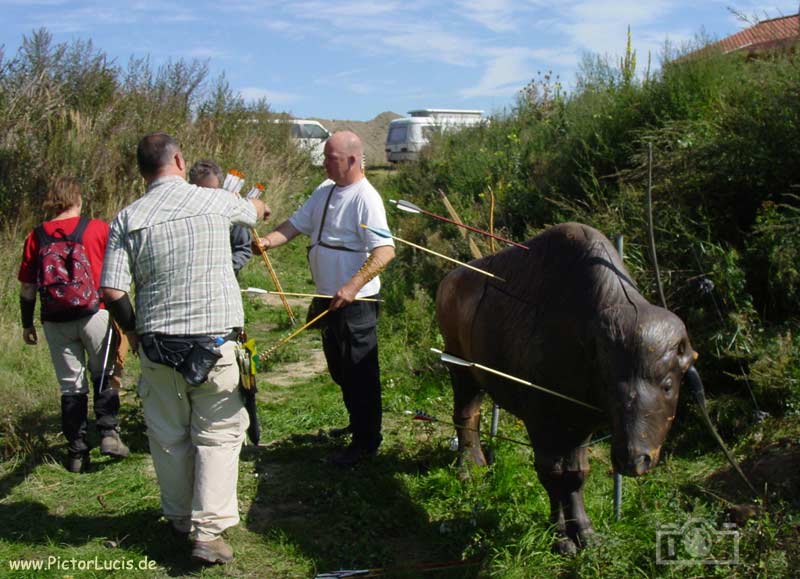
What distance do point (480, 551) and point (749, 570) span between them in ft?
4.23

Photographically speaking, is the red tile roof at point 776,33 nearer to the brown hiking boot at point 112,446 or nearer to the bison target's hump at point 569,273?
the bison target's hump at point 569,273

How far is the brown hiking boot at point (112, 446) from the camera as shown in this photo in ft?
17.9

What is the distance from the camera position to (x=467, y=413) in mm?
5227

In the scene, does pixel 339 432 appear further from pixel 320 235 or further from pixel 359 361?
pixel 320 235

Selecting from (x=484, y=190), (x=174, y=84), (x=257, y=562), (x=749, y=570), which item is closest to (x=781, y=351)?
(x=749, y=570)

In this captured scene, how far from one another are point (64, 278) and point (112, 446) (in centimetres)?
122

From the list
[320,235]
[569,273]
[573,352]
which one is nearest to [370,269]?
[320,235]

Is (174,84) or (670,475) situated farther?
(174,84)

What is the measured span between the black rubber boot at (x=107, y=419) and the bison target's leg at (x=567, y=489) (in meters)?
3.15

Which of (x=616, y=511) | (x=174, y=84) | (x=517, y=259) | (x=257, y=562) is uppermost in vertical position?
(x=174, y=84)

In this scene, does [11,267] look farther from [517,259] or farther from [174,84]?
[517,259]

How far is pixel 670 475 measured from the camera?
5000 mm

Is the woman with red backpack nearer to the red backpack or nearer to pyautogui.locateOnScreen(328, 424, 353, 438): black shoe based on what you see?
the red backpack

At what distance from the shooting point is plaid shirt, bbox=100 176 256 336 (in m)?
4.01
